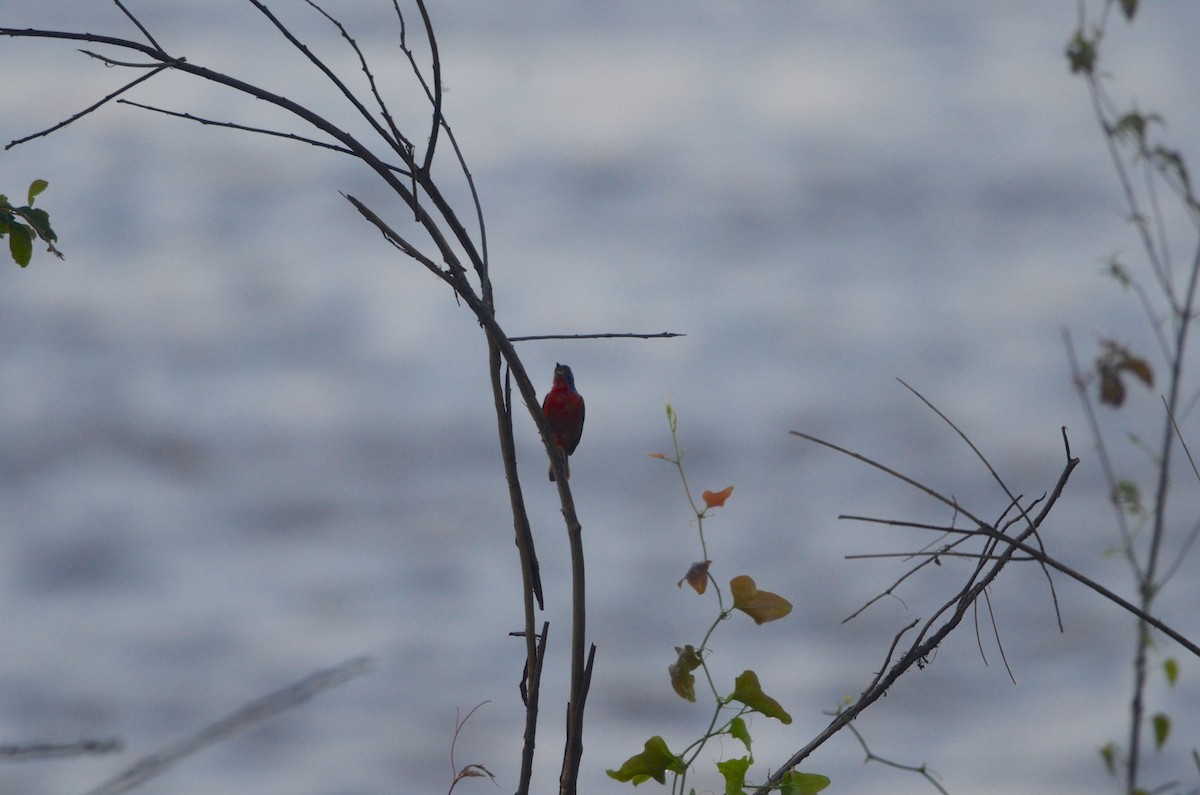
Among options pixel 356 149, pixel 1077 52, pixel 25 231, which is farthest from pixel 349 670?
pixel 1077 52

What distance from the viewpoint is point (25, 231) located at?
2.41m

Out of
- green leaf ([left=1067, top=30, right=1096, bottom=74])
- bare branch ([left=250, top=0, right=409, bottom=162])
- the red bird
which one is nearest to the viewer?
bare branch ([left=250, top=0, right=409, bottom=162])

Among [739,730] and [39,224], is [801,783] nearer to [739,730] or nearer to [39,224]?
[739,730]

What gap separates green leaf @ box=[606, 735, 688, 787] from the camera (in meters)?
1.95

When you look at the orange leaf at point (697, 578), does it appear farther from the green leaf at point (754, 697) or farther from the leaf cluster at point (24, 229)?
the leaf cluster at point (24, 229)

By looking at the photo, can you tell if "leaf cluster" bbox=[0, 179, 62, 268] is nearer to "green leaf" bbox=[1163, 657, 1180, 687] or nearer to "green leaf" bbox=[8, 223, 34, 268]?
"green leaf" bbox=[8, 223, 34, 268]

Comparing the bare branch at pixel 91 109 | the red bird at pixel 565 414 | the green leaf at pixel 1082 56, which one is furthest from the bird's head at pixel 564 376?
the bare branch at pixel 91 109

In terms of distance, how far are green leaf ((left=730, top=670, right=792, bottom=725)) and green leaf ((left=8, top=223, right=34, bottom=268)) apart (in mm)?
1571

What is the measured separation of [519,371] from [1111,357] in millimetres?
4808

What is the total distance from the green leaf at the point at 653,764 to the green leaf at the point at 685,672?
0.28 ft

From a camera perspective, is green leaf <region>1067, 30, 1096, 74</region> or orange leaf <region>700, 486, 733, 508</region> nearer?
orange leaf <region>700, 486, 733, 508</region>

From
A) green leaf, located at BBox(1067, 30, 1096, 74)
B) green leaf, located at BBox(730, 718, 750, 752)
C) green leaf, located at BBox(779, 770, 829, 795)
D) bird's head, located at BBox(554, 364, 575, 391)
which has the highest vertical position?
green leaf, located at BBox(1067, 30, 1096, 74)

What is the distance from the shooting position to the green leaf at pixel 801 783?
1.92 m

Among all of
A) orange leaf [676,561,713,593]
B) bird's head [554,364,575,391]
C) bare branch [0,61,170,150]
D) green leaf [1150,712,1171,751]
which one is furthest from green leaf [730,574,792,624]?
bird's head [554,364,575,391]
